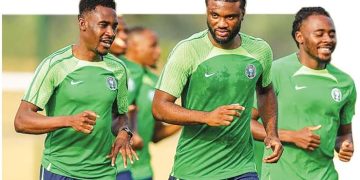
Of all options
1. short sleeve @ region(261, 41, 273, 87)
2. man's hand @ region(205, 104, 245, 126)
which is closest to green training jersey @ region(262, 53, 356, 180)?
short sleeve @ region(261, 41, 273, 87)

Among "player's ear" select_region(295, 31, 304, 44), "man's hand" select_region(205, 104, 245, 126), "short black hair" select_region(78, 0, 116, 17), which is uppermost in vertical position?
"short black hair" select_region(78, 0, 116, 17)

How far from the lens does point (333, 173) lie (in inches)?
411

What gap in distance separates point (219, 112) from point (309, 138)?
1.84 metres

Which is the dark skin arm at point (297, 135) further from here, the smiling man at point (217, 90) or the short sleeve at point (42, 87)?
the short sleeve at point (42, 87)

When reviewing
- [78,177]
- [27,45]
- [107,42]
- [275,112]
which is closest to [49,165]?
[78,177]

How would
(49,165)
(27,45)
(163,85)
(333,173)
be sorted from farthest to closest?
(27,45) < (333,173) < (49,165) < (163,85)

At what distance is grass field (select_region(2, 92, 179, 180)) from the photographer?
17.5 metres

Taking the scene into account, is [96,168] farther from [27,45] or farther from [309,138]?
[27,45]

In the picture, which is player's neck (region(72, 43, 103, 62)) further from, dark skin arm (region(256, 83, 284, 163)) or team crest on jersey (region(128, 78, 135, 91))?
team crest on jersey (region(128, 78, 135, 91))

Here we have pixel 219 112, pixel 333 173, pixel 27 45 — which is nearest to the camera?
pixel 219 112

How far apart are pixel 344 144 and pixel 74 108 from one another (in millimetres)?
2206

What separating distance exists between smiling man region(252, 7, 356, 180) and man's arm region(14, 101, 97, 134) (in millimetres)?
1829

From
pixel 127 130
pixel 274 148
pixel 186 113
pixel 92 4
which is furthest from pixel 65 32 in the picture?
pixel 186 113

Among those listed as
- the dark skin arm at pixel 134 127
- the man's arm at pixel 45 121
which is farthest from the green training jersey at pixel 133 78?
the man's arm at pixel 45 121
